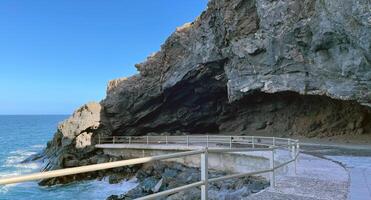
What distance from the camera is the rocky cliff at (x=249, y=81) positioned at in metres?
23.4

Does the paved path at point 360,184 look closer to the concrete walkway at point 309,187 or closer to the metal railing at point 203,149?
Result: the concrete walkway at point 309,187

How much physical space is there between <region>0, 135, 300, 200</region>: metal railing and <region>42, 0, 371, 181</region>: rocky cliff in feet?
10.3

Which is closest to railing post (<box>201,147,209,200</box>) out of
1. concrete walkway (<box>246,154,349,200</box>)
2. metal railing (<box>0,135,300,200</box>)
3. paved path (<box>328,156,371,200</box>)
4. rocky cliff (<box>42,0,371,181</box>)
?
metal railing (<box>0,135,300,200</box>)

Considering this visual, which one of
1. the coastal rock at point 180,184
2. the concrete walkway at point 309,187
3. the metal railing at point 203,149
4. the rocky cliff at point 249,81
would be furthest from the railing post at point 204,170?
the rocky cliff at point 249,81

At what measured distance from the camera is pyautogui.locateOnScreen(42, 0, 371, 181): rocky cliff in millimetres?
23406

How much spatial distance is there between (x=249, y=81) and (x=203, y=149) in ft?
84.1

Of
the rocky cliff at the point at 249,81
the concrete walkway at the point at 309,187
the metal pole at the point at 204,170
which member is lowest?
the concrete walkway at the point at 309,187

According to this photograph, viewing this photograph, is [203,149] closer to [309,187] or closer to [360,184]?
[309,187]

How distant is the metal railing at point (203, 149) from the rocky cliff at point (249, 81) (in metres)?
3.15

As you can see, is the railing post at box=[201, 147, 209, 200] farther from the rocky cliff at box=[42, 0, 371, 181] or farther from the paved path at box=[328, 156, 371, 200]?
the rocky cliff at box=[42, 0, 371, 181]

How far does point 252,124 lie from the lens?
36219mm

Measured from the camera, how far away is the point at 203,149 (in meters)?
5.16

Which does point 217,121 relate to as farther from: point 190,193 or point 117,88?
point 190,193

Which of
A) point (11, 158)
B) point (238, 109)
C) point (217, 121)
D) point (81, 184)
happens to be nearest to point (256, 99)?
point (238, 109)
